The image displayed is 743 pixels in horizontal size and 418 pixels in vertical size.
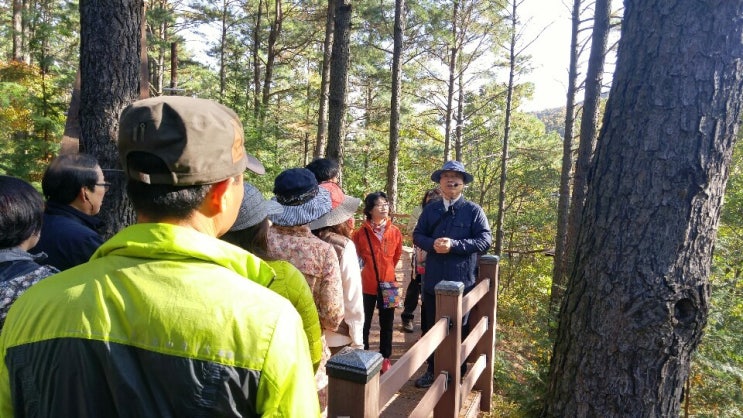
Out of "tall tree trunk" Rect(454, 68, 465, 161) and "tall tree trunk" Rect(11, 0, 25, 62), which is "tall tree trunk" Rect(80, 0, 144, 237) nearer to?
"tall tree trunk" Rect(11, 0, 25, 62)

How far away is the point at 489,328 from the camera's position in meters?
4.83

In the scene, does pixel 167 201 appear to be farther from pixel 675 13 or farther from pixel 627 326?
pixel 675 13

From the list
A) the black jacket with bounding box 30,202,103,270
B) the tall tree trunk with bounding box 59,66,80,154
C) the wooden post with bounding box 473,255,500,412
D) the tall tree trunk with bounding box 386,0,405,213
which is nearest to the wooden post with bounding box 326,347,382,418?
the black jacket with bounding box 30,202,103,270

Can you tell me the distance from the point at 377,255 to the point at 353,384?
3.11 m

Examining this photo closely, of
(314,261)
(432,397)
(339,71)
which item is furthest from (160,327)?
(339,71)

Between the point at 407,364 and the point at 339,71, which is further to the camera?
the point at 339,71

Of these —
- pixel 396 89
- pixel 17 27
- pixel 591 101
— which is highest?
pixel 17 27

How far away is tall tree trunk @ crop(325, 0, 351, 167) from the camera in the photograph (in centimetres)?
816

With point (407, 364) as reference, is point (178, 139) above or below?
above

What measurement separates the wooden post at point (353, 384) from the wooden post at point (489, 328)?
123 inches

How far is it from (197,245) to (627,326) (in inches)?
88.4

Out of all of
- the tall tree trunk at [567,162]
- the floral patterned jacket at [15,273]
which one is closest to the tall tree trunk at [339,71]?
the tall tree trunk at [567,162]

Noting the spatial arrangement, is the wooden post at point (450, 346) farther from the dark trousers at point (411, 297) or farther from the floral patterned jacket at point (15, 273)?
the dark trousers at point (411, 297)

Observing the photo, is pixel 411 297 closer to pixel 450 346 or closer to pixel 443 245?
pixel 443 245
